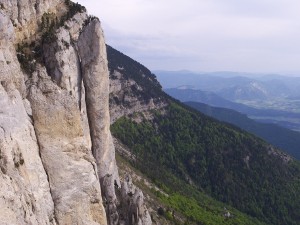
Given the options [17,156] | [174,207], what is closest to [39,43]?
[17,156]

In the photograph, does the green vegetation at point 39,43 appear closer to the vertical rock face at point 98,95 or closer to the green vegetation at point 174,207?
the vertical rock face at point 98,95

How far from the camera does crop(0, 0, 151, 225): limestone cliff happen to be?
132 feet

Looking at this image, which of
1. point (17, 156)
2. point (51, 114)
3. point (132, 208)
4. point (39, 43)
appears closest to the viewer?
point (17, 156)

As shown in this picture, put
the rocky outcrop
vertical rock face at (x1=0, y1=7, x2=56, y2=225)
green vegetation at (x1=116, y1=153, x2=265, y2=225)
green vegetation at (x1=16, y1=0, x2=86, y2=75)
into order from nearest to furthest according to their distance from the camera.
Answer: vertical rock face at (x1=0, y1=7, x2=56, y2=225) → green vegetation at (x1=16, y1=0, x2=86, y2=75) → the rocky outcrop → green vegetation at (x1=116, y1=153, x2=265, y2=225)

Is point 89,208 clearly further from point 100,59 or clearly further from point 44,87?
point 100,59

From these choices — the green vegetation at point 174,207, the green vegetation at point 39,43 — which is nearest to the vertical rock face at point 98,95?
the green vegetation at point 39,43

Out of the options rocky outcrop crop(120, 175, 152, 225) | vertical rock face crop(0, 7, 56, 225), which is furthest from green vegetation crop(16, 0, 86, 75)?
rocky outcrop crop(120, 175, 152, 225)

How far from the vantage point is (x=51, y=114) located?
47031 millimetres

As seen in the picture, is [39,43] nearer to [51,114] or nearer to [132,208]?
[51,114]

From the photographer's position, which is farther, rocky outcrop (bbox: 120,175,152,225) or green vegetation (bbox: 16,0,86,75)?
rocky outcrop (bbox: 120,175,152,225)

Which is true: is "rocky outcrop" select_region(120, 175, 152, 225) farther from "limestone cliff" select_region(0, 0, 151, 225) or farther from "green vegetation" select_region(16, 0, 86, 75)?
"green vegetation" select_region(16, 0, 86, 75)

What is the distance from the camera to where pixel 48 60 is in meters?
52.5

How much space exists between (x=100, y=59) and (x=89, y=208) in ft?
69.7

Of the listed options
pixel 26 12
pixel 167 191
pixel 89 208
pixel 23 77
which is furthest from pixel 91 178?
pixel 167 191
